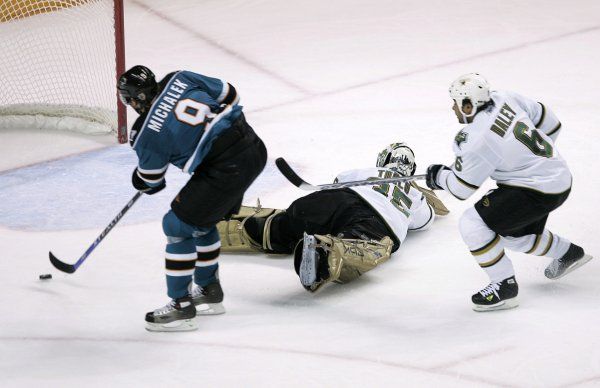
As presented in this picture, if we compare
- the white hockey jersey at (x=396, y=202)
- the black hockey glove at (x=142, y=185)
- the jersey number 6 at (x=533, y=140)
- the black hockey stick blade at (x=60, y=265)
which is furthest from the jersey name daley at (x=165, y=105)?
the jersey number 6 at (x=533, y=140)

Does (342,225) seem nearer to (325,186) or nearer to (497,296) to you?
(325,186)

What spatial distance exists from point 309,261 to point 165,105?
0.76 meters

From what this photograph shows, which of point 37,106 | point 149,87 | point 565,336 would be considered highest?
point 149,87

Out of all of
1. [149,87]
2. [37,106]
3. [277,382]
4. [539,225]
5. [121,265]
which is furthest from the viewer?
[37,106]

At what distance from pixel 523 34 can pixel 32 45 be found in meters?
2.96

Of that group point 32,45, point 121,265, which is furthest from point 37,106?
point 121,265

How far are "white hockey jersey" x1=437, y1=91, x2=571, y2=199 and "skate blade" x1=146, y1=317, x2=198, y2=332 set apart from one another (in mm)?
952

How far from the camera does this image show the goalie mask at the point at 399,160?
15.6 feet

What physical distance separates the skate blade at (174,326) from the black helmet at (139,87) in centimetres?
70

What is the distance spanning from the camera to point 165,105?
3795 millimetres

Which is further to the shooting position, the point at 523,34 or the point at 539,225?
the point at 523,34

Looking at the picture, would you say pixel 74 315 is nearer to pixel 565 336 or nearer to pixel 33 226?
pixel 33 226

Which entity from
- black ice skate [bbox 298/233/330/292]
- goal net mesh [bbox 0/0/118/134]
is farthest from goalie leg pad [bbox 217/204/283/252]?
goal net mesh [bbox 0/0/118/134]

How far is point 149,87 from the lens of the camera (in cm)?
384
